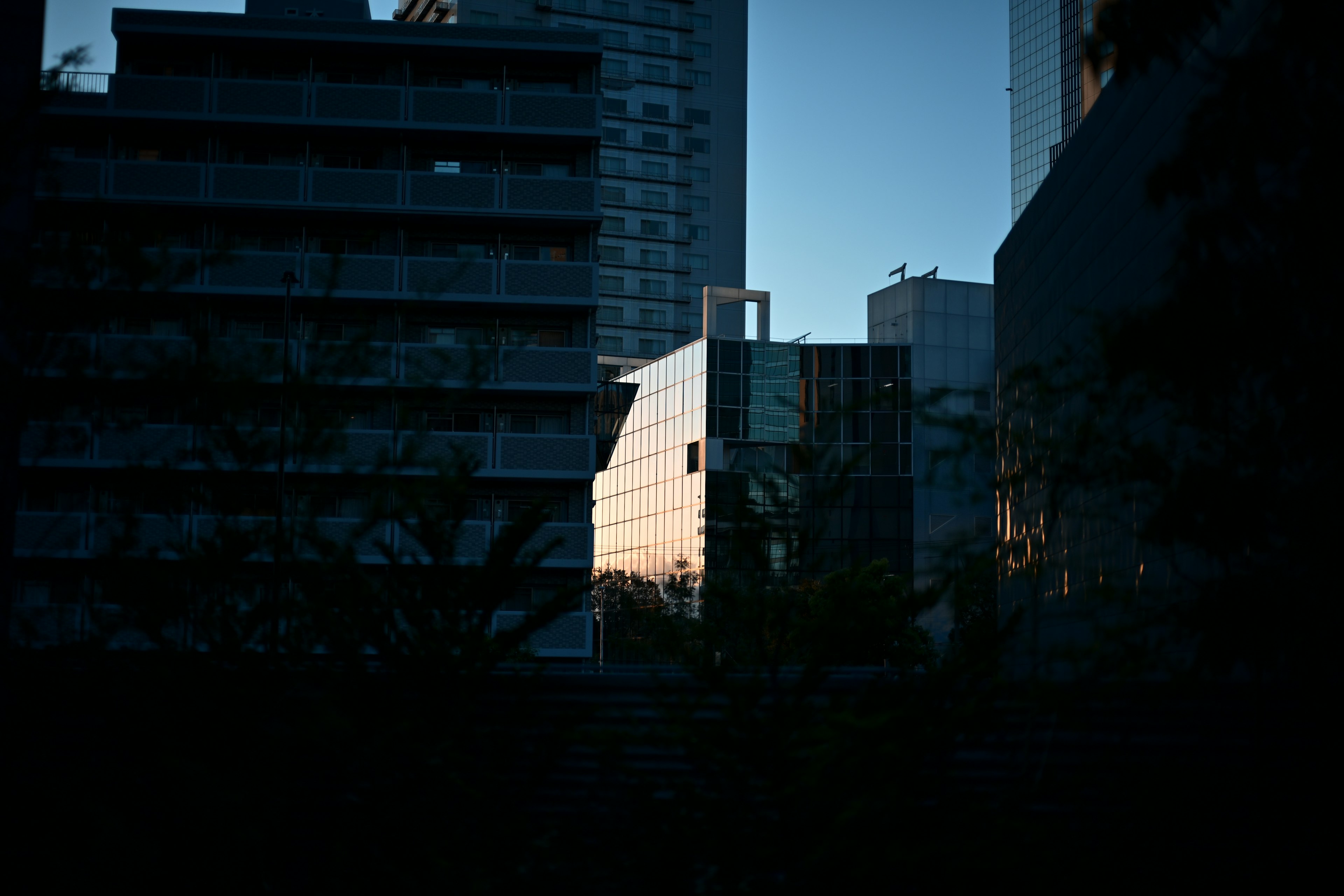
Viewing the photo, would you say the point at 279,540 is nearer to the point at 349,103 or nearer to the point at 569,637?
the point at 569,637

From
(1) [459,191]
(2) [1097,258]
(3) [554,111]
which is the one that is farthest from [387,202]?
(2) [1097,258]

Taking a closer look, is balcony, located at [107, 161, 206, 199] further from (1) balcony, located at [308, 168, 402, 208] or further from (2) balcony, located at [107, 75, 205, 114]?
(1) balcony, located at [308, 168, 402, 208]

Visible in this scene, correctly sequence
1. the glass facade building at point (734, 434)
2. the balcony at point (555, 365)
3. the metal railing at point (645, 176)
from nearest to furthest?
1. the balcony at point (555, 365)
2. the glass facade building at point (734, 434)
3. the metal railing at point (645, 176)

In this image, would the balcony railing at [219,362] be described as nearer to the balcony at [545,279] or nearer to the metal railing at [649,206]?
the balcony at [545,279]

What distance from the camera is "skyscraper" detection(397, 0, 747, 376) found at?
10231 centimetres

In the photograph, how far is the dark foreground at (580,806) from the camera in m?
4.88

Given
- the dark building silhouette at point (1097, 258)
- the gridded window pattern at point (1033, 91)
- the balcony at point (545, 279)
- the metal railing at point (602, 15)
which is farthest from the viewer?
the gridded window pattern at point (1033, 91)

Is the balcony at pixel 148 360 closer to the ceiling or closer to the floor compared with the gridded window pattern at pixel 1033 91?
closer to the floor

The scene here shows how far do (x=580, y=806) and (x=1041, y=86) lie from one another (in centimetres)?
16195

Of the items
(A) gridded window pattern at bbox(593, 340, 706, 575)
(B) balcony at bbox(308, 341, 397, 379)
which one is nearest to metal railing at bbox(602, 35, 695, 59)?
(A) gridded window pattern at bbox(593, 340, 706, 575)

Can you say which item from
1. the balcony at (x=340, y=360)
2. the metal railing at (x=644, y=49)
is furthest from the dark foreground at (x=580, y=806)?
the metal railing at (x=644, y=49)

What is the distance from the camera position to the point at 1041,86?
156 m

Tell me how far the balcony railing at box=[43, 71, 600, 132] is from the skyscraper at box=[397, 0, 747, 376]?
215ft

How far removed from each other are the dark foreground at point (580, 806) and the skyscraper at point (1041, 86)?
146 meters
